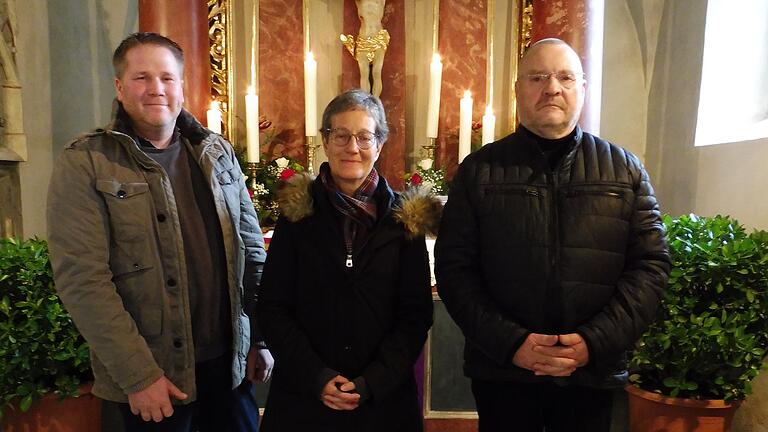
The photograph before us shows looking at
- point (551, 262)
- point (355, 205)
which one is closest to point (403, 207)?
point (355, 205)

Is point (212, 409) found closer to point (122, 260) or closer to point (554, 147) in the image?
point (122, 260)

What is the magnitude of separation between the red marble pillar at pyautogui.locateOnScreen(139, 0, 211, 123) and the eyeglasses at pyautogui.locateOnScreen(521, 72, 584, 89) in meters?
2.20

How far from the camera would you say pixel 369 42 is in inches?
129

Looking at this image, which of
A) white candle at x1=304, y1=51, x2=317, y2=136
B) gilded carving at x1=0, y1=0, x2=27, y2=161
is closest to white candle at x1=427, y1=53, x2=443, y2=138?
white candle at x1=304, y1=51, x2=317, y2=136

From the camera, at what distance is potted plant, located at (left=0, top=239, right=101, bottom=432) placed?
1.83 metres

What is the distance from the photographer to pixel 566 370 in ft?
4.00

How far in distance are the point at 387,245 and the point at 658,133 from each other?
9.20ft

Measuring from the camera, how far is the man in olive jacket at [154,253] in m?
1.17

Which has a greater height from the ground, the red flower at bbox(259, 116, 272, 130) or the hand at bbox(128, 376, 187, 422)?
the red flower at bbox(259, 116, 272, 130)

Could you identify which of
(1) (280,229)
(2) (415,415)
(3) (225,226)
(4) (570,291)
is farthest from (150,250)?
(4) (570,291)

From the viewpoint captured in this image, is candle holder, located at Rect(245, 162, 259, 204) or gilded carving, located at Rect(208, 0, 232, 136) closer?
candle holder, located at Rect(245, 162, 259, 204)

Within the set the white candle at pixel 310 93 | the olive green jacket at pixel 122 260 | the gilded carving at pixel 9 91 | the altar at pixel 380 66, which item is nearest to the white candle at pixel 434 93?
the altar at pixel 380 66

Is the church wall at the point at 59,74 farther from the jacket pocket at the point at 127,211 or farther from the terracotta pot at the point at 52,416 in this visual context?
the jacket pocket at the point at 127,211

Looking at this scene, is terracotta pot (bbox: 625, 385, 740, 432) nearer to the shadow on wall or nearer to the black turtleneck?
the black turtleneck
